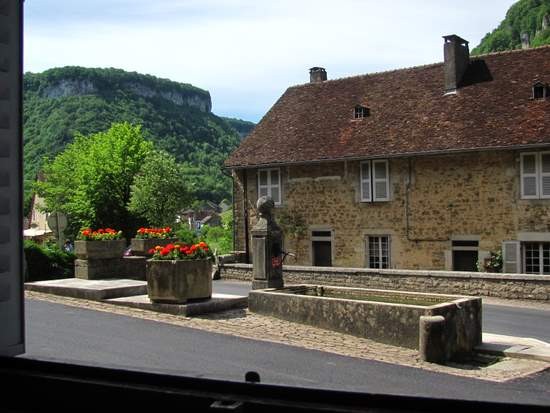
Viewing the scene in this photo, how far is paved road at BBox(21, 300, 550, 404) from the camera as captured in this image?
719 centimetres

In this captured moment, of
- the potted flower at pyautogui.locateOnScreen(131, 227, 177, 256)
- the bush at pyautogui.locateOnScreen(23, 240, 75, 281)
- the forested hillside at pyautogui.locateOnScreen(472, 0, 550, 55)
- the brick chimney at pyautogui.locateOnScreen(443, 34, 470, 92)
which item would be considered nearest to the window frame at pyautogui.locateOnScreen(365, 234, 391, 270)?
the brick chimney at pyautogui.locateOnScreen(443, 34, 470, 92)

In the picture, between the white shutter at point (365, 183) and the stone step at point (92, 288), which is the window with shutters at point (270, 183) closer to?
the white shutter at point (365, 183)

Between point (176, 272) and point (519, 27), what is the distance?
88.5 m

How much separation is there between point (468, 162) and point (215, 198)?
7736 centimetres

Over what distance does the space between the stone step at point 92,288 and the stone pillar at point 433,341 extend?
22.4ft

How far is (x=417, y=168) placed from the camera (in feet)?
75.5

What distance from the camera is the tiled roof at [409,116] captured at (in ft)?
70.9

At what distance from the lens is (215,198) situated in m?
97.7

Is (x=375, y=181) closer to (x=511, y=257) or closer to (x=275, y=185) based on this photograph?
(x=275, y=185)

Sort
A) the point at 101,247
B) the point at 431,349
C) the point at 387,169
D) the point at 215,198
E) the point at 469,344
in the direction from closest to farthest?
1. the point at 431,349
2. the point at 469,344
3. the point at 101,247
4. the point at 387,169
5. the point at 215,198

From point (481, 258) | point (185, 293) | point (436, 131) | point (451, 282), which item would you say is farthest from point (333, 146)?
point (185, 293)

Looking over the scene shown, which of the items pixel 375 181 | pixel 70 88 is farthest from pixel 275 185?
pixel 70 88

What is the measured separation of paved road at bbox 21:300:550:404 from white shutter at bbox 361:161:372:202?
1470cm

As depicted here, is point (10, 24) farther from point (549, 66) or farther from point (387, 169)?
point (549, 66)
